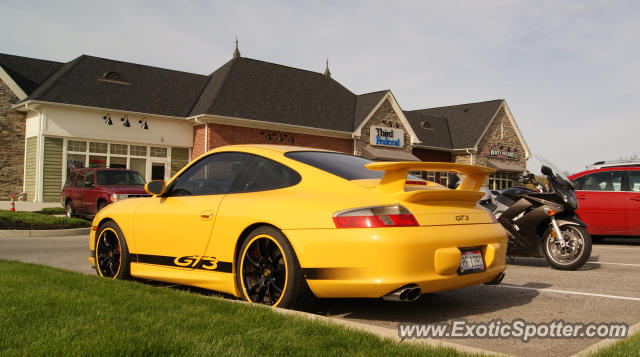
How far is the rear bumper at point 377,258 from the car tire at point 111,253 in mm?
2433

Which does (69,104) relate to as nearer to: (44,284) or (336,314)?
(44,284)

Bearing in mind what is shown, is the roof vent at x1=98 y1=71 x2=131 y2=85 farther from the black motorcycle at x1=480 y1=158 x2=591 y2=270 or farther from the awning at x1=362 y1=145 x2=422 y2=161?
the black motorcycle at x1=480 y1=158 x2=591 y2=270

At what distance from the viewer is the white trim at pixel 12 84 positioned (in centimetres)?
2717

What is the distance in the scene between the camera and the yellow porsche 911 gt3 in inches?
162

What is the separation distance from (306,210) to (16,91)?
2757 cm

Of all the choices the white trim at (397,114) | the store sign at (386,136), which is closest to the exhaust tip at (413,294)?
the white trim at (397,114)

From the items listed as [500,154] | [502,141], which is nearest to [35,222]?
[500,154]

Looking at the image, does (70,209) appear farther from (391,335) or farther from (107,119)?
(391,335)

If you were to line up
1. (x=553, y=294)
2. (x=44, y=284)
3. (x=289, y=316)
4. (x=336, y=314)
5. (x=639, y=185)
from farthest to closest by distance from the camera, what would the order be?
(x=639, y=185), (x=553, y=294), (x=44, y=284), (x=336, y=314), (x=289, y=316)

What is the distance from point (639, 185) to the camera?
40.2 ft

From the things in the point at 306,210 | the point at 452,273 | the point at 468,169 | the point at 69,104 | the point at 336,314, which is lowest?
the point at 336,314

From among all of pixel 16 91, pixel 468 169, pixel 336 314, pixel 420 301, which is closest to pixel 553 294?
pixel 420 301

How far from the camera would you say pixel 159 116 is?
28141 millimetres

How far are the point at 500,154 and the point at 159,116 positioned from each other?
25.7 metres
